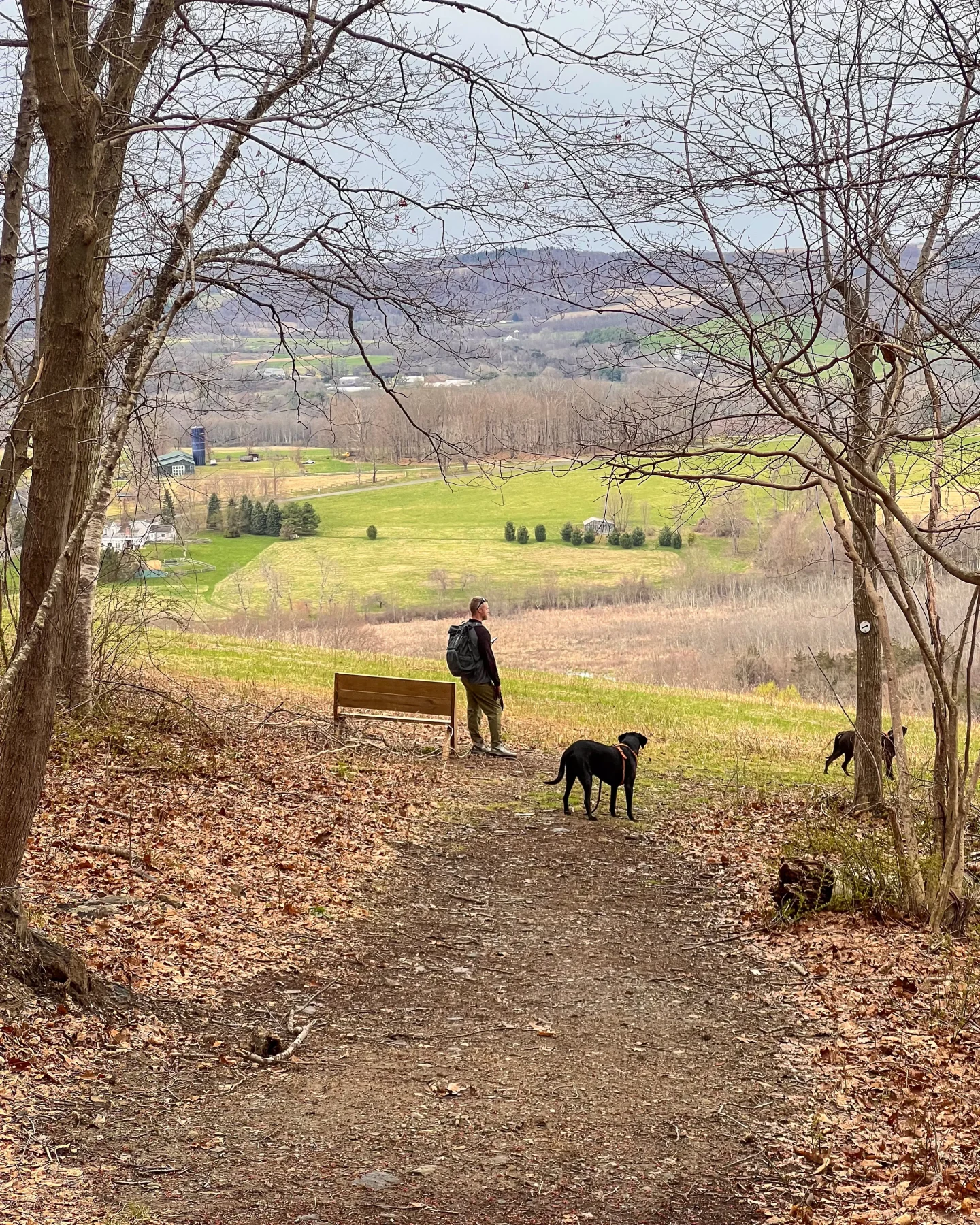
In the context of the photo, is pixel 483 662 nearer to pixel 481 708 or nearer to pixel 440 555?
pixel 481 708

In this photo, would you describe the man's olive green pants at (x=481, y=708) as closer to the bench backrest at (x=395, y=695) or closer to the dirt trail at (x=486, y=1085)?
the bench backrest at (x=395, y=695)

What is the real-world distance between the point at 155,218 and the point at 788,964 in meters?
5.93

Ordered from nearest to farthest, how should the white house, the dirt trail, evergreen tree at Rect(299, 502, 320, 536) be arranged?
the dirt trail
the white house
evergreen tree at Rect(299, 502, 320, 536)

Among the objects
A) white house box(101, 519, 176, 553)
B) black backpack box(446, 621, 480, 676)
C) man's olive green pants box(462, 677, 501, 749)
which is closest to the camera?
white house box(101, 519, 176, 553)

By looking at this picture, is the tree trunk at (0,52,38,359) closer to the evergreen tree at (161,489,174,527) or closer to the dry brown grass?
the evergreen tree at (161,489,174,527)

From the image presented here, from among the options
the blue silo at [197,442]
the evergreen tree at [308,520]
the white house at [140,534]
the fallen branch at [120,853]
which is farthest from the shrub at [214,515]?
the fallen branch at [120,853]

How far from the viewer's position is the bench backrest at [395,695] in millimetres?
13414

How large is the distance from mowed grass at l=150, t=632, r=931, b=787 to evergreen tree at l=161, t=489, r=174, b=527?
3.96 m

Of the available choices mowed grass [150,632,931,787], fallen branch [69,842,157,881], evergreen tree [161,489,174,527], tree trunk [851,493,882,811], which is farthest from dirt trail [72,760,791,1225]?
mowed grass [150,632,931,787]

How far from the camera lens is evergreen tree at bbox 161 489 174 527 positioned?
415 inches

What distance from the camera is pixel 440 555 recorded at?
77000 millimetres

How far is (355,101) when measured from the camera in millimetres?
7707

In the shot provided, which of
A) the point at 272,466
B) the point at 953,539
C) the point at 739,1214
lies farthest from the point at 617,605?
the point at 739,1214

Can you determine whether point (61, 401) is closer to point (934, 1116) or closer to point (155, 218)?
point (155, 218)
